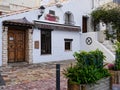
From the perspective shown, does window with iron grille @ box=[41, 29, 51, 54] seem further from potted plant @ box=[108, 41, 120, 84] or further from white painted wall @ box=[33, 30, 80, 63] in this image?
potted plant @ box=[108, 41, 120, 84]

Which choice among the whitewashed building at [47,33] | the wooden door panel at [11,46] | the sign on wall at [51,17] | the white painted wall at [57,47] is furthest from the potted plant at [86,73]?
the sign on wall at [51,17]

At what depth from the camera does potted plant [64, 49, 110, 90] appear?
6.88 metres

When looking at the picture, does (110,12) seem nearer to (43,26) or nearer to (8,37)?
(43,26)

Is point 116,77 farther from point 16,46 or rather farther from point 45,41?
point 45,41

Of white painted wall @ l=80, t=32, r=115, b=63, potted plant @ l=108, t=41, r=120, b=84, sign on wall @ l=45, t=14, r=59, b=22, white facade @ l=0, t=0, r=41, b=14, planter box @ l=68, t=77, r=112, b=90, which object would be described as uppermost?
white facade @ l=0, t=0, r=41, b=14

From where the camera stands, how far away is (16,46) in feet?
52.8

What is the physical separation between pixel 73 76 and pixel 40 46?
34.9ft

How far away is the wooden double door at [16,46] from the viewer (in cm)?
1566

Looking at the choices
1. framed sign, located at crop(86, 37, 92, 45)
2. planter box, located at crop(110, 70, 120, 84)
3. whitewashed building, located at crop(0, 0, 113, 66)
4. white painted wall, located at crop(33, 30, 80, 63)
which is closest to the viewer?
planter box, located at crop(110, 70, 120, 84)

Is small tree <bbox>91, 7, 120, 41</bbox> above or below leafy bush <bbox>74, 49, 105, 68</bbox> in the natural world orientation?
above

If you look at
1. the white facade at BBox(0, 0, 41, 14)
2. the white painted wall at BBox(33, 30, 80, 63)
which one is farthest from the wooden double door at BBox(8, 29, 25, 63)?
the white facade at BBox(0, 0, 41, 14)

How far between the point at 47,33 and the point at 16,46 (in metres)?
2.92

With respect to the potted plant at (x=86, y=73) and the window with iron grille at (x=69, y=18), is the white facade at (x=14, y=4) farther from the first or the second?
the potted plant at (x=86, y=73)

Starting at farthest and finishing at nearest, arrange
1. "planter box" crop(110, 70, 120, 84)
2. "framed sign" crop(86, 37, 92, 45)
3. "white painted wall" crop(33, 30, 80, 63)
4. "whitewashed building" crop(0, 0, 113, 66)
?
"framed sign" crop(86, 37, 92, 45) → "white painted wall" crop(33, 30, 80, 63) → "whitewashed building" crop(0, 0, 113, 66) → "planter box" crop(110, 70, 120, 84)
